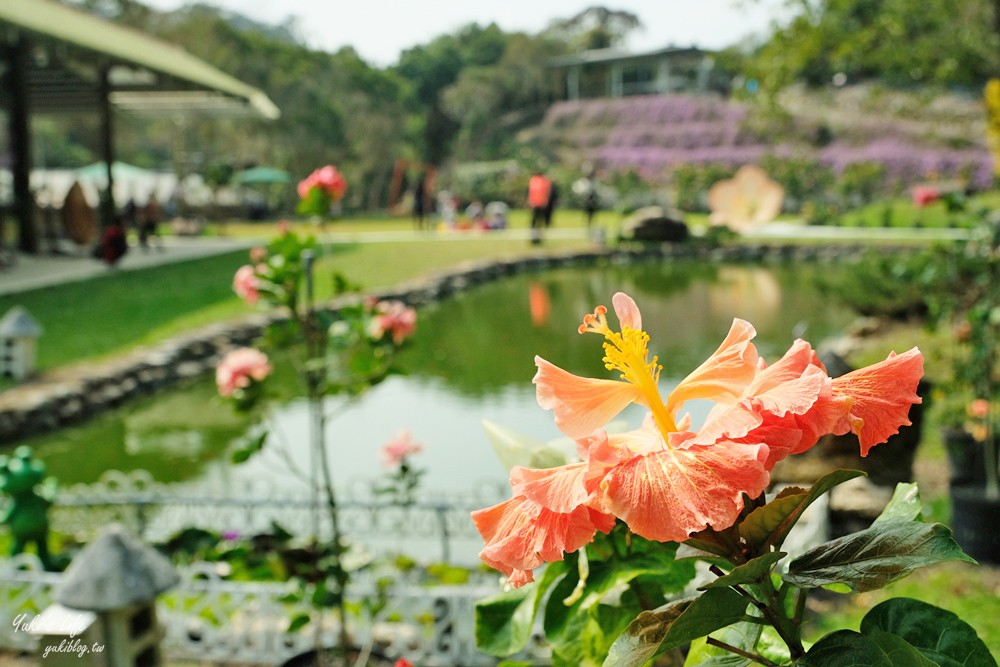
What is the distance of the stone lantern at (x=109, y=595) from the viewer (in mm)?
1601

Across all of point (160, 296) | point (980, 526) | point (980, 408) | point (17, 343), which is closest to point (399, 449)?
point (980, 526)

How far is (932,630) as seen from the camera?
577 mm

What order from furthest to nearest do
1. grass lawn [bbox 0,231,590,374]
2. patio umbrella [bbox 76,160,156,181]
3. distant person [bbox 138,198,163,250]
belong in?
patio umbrella [bbox 76,160,156,181] < distant person [bbox 138,198,163,250] < grass lawn [bbox 0,231,590,374]

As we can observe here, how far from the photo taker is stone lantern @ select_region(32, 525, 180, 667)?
160cm

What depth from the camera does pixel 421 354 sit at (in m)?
7.68

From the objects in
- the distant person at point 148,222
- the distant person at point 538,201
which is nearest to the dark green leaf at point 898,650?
the distant person at point 148,222

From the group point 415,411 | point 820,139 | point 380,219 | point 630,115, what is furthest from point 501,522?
point 630,115

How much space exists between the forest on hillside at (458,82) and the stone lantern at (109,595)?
100 cm

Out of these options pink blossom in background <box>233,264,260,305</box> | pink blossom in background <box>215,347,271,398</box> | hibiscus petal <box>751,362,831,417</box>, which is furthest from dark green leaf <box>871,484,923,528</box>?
pink blossom in background <box>215,347,271,398</box>

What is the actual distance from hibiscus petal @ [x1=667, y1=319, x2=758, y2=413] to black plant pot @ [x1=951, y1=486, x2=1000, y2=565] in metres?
2.81

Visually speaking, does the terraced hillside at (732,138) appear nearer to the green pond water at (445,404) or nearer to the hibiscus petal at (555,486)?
the green pond water at (445,404)

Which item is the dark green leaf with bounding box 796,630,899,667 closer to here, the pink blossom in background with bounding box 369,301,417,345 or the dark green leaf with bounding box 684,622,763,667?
the dark green leaf with bounding box 684,622,763,667

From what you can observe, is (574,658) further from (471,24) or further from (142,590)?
(471,24)

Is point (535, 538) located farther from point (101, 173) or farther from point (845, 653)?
point (101, 173)
